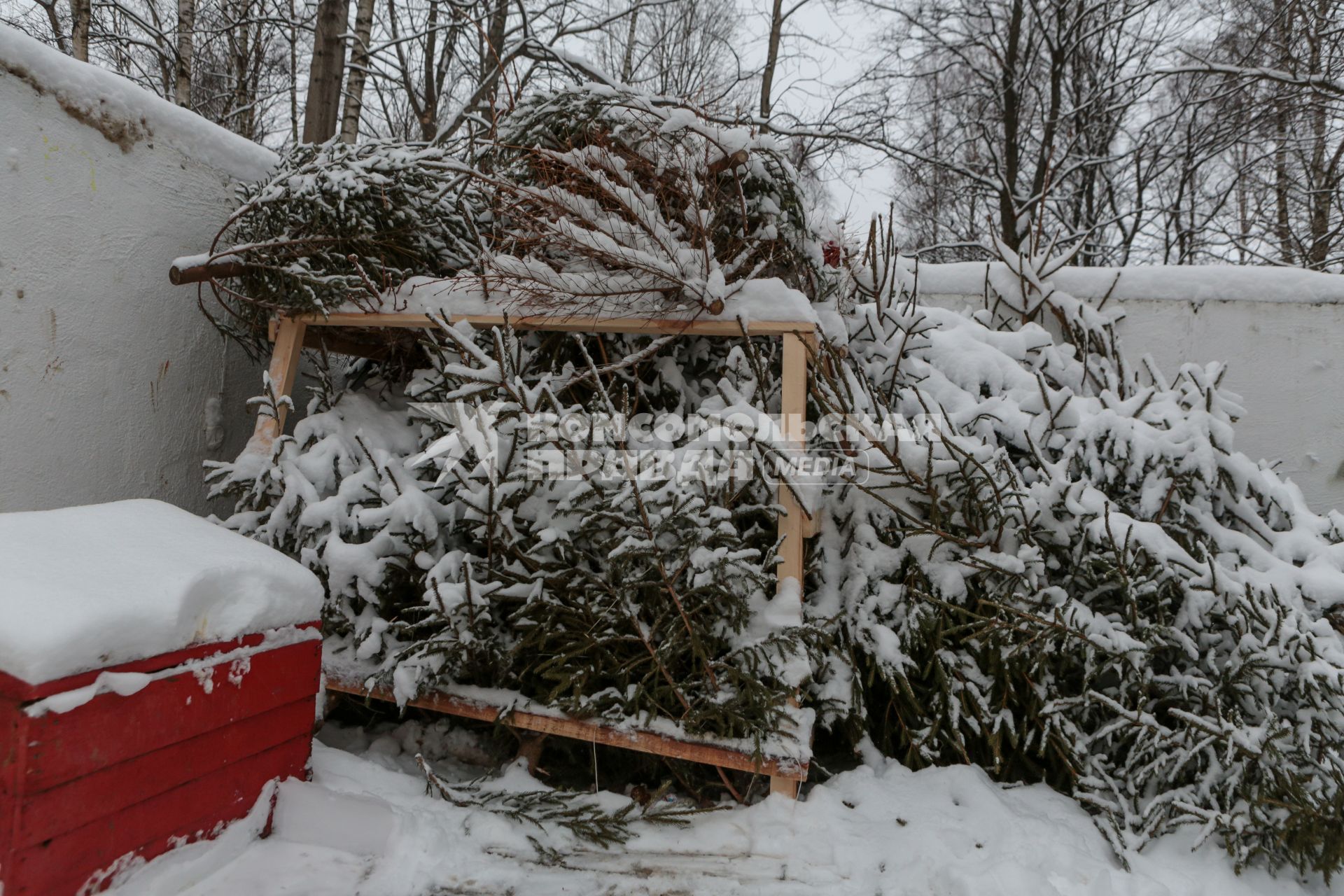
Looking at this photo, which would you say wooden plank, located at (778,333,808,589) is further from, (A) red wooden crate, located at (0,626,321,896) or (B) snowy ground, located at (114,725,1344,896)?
(A) red wooden crate, located at (0,626,321,896)

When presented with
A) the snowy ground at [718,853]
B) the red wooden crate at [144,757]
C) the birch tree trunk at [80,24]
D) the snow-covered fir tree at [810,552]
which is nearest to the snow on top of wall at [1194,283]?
the snow-covered fir tree at [810,552]

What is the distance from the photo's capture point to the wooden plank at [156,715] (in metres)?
1.60

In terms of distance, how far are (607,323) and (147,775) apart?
1945 mm

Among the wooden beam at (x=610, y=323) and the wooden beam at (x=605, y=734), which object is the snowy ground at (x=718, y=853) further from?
the wooden beam at (x=610, y=323)

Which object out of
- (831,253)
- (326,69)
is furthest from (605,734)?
Result: (326,69)

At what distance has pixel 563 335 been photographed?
335 cm

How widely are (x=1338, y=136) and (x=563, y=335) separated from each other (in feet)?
36.1

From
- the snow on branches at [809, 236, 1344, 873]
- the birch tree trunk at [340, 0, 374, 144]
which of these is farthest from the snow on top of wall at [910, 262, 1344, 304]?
the birch tree trunk at [340, 0, 374, 144]

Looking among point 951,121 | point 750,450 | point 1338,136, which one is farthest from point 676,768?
point 951,121

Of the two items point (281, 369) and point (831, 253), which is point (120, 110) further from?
point (831, 253)

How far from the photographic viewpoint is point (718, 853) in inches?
91.4

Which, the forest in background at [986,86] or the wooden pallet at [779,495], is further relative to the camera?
the forest in background at [986,86]

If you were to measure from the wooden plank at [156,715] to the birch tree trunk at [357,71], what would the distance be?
6.51 metres

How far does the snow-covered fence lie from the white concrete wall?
186 inches
